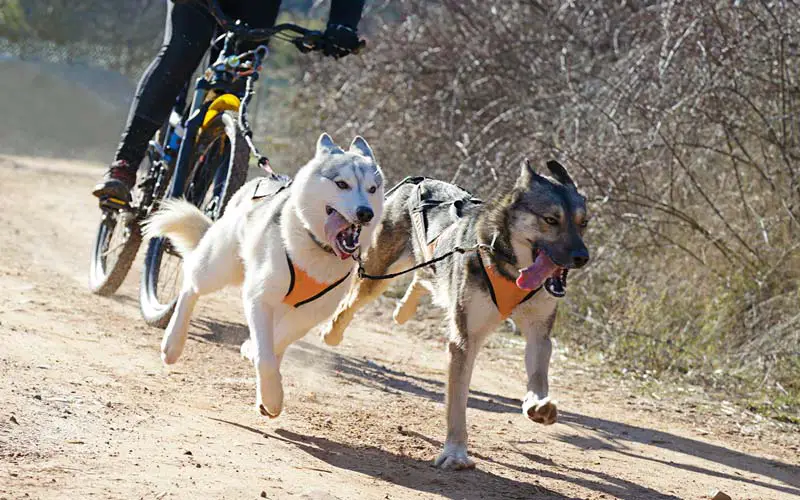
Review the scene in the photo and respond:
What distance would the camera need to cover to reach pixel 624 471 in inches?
191

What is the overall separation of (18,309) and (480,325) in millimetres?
2944

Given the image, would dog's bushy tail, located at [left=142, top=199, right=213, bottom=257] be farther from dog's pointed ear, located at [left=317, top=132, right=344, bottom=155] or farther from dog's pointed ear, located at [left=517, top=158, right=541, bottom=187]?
dog's pointed ear, located at [left=517, top=158, right=541, bottom=187]

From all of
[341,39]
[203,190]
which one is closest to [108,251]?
[203,190]

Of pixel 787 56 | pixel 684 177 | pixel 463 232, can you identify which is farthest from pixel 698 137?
pixel 463 232

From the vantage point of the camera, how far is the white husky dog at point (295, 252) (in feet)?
14.6

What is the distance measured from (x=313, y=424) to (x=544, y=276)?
1.22m

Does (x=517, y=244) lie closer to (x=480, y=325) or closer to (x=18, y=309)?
(x=480, y=325)

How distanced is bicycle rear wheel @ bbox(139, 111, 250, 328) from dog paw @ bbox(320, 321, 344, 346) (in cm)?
84

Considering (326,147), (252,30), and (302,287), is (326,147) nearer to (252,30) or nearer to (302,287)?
(302,287)

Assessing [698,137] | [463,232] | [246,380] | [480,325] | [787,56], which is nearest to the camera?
[480,325]

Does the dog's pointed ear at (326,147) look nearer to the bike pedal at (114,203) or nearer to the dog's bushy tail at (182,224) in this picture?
the dog's bushy tail at (182,224)

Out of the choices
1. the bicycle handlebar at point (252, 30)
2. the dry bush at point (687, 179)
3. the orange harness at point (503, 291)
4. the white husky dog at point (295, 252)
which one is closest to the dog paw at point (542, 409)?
the orange harness at point (503, 291)

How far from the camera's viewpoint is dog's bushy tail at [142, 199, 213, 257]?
550 cm

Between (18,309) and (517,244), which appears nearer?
(517,244)
